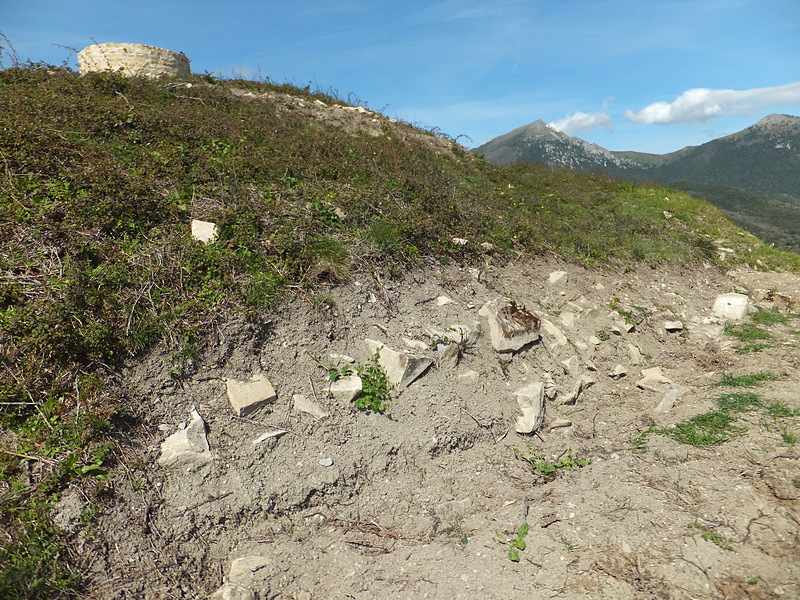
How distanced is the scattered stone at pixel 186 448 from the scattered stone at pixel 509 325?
11.9 ft

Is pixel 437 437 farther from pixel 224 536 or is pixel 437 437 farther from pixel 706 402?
pixel 706 402

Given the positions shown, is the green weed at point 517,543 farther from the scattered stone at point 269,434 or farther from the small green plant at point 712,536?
the scattered stone at point 269,434

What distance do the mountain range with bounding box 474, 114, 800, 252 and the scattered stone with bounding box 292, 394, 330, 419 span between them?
218 ft

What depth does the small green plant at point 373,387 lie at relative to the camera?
4.80 metres

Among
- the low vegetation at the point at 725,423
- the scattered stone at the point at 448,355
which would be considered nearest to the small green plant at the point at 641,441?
the low vegetation at the point at 725,423

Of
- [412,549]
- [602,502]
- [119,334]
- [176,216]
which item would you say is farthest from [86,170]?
[602,502]

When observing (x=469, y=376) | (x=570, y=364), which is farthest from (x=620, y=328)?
(x=469, y=376)

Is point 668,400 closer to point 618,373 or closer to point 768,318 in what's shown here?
point 618,373

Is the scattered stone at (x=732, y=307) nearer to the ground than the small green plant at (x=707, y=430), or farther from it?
farther from it

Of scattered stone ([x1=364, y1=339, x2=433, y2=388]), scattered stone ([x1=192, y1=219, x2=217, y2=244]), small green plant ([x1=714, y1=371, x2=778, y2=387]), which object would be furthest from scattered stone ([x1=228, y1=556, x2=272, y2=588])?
small green plant ([x1=714, y1=371, x2=778, y2=387])

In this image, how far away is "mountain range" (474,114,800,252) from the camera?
70.5 meters

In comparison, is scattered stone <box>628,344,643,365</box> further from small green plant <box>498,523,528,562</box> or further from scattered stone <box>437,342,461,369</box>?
small green plant <box>498,523,528,562</box>

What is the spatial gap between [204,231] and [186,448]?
2.76 meters

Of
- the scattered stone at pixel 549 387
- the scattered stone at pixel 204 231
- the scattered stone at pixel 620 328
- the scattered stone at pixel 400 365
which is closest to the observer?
the scattered stone at pixel 400 365
